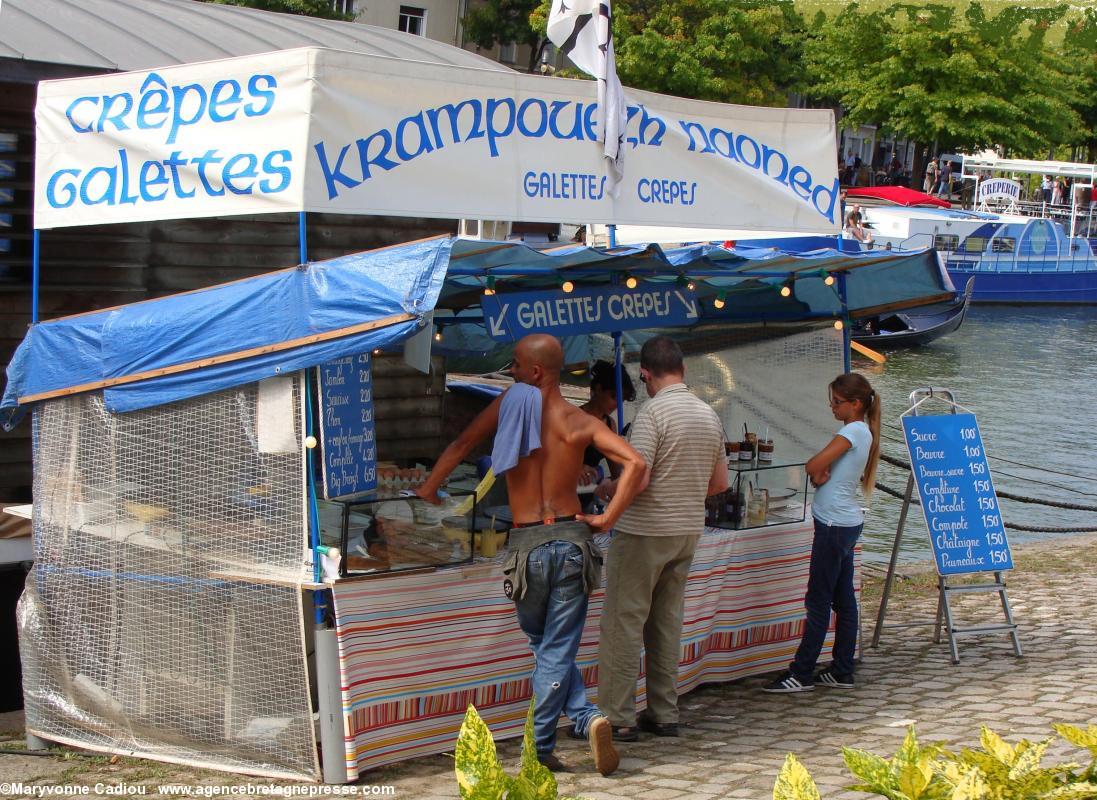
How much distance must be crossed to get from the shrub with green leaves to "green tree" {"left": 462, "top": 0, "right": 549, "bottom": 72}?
36.1m

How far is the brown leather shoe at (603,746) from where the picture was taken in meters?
5.23

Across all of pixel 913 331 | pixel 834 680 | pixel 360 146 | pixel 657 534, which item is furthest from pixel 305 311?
pixel 913 331

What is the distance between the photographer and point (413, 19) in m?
37.6

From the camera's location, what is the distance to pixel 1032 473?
16.4 m

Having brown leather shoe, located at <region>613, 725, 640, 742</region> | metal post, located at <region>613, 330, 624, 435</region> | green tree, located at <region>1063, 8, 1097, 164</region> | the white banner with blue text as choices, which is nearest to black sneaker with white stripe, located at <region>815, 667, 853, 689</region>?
brown leather shoe, located at <region>613, 725, 640, 742</region>

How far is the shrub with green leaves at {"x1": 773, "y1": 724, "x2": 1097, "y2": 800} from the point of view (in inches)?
88.0

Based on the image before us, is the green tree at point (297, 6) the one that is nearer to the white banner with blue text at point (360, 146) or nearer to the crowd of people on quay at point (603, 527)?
the white banner with blue text at point (360, 146)

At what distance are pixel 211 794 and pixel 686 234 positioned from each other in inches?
155

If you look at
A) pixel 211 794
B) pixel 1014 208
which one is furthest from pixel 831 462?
pixel 1014 208

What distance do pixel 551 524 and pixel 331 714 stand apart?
1.18 metres

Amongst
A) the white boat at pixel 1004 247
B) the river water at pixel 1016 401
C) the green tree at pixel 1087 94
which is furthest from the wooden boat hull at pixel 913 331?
the green tree at pixel 1087 94

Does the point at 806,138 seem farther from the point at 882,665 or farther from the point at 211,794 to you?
the point at 211,794

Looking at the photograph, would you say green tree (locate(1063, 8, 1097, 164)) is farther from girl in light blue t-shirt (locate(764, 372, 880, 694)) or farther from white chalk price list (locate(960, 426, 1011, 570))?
girl in light blue t-shirt (locate(764, 372, 880, 694))

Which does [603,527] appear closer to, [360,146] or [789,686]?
[360,146]
